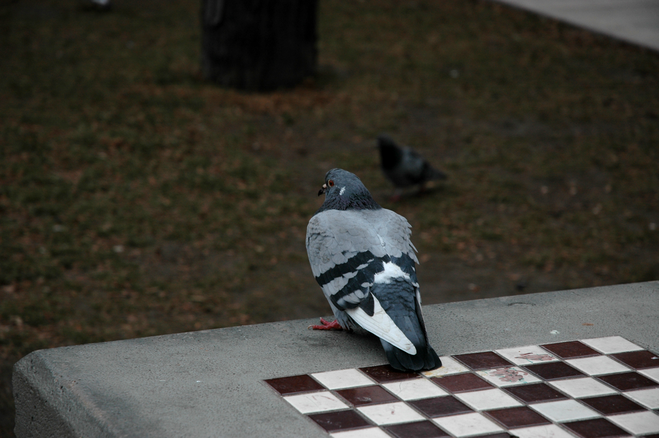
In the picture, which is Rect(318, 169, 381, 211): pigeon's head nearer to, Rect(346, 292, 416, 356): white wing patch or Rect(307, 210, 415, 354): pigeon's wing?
Rect(307, 210, 415, 354): pigeon's wing

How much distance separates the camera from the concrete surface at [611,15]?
1070 centimetres

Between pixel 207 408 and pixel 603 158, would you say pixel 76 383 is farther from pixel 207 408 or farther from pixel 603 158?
pixel 603 158

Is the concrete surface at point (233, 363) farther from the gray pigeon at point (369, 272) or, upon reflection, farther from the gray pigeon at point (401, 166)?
the gray pigeon at point (401, 166)

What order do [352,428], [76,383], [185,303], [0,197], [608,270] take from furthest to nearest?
1. [0,197]
2. [608,270]
3. [185,303]
4. [76,383]
5. [352,428]

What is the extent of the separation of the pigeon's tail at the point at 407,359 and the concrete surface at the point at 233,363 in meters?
0.14

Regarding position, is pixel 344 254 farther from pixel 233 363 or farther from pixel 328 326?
pixel 233 363

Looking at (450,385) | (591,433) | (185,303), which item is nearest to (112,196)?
(185,303)

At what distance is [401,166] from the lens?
601cm

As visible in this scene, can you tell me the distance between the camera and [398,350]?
2.37 metres

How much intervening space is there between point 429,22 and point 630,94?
4.01 metres

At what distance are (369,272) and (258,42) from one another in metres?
5.93

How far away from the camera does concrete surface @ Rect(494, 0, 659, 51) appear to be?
421 inches

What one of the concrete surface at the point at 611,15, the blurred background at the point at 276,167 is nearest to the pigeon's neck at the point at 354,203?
the blurred background at the point at 276,167

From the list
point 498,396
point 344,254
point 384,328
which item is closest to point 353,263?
point 344,254
